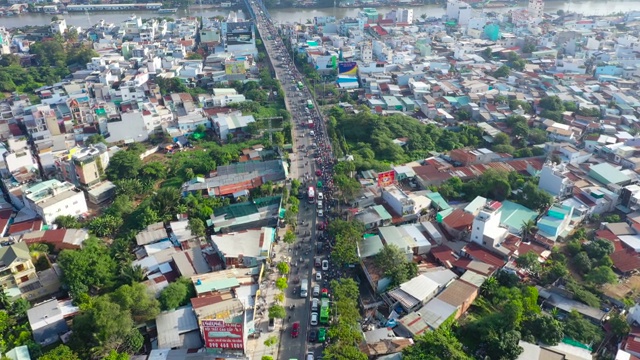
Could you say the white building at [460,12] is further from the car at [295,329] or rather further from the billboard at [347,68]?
the car at [295,329]

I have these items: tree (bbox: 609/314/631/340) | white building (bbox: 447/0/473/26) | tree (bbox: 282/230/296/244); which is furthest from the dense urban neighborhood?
white building (bbox: 447/0/473/26)

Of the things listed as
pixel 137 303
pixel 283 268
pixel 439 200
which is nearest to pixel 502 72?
pixel 439 200

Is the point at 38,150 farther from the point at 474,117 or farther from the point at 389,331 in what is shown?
the point at 474,117

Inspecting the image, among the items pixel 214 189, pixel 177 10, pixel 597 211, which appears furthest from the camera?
pixel 177 10

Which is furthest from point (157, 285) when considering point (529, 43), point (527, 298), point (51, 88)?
point (529, 43)

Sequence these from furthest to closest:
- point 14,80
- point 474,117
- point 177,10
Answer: point 177,10
point 14,80
point 474,117


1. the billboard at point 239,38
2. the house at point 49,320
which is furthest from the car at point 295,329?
the billboard at point 239,38
